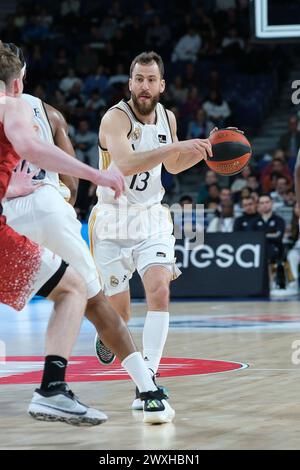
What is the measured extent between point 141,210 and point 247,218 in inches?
342

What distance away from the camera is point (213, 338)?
9188 mm

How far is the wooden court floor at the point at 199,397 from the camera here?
4332 mm

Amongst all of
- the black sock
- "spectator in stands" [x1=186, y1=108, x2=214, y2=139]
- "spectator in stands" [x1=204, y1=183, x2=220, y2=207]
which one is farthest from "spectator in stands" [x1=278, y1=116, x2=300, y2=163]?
the black sock

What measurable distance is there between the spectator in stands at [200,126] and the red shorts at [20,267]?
14.0 meters

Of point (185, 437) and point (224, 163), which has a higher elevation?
point (224, 163)

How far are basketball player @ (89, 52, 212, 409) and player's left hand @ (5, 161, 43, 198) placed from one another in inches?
29.5

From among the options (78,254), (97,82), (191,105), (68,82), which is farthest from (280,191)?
(78,254)

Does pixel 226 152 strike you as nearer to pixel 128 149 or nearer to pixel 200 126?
pixel 128 149

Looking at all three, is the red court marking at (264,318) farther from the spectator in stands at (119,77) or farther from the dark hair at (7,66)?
the spectator in stands at (119,77)

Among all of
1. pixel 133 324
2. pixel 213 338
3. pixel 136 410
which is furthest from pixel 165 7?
pixel 136 410

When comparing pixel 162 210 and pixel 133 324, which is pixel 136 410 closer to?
pixel 162 210

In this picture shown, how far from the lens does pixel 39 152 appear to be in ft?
14.6

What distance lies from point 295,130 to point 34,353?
34.8 feet

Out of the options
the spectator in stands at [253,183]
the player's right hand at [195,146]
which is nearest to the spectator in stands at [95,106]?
the spectator in stands at [253,183]
